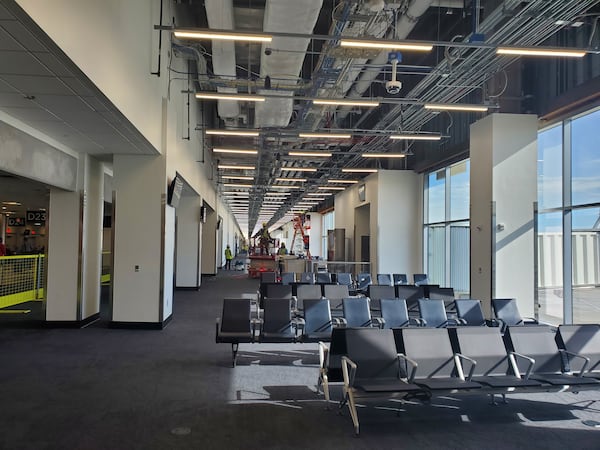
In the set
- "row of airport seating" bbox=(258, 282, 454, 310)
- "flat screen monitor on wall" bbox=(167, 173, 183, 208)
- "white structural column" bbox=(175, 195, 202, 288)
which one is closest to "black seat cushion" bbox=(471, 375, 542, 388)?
"row of airport seating" bbox=(258, 282, 454, 310)

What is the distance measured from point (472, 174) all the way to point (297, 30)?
17.5 ft

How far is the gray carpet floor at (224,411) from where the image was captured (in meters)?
3.64

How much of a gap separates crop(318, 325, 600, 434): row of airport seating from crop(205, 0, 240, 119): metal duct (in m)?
4.92

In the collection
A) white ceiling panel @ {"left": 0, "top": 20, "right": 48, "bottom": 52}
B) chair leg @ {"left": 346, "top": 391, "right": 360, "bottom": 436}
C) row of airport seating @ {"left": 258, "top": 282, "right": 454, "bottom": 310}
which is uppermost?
white ceiling panel @ {"left": 0, "top": 20, "right": 48, "bottom": 52}

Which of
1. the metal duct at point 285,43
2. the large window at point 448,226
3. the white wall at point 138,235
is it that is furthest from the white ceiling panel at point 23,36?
the large window at point 448,226

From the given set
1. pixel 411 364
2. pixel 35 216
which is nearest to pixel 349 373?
pixel 411 364

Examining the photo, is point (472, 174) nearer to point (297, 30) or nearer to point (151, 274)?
point (297, 30)

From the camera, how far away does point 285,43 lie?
694 cm

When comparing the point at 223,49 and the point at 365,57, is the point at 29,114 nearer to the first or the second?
the point at 223,49

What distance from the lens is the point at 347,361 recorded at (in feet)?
13.4

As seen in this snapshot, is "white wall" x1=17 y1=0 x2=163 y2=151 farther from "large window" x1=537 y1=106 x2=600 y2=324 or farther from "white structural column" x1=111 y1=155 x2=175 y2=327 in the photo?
"large window" x1=537 y1=106 x2=600 y2=324

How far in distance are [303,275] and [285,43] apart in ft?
20.5

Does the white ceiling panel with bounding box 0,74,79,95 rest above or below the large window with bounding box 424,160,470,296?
above

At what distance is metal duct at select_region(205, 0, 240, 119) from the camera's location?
6.60 m
